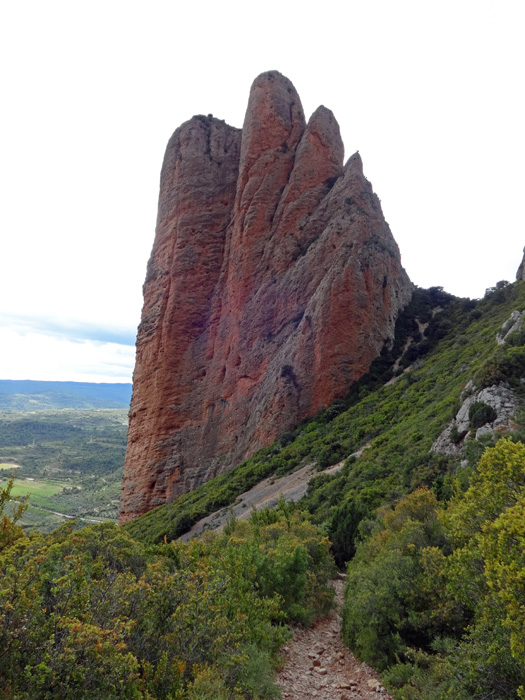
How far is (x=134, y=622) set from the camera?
416cm

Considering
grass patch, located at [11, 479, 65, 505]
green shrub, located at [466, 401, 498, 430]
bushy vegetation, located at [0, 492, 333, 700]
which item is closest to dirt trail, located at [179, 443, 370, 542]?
green shrub, located at [466, 401, 498, 430]

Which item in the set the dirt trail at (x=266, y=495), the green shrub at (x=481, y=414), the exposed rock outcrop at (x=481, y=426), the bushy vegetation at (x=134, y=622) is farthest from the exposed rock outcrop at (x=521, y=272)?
the bushy vegetation at (x=134, y=622)

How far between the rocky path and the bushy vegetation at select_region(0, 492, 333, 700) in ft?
1.74

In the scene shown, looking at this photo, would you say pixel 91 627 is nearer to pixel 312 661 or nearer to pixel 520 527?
pixel 520 527

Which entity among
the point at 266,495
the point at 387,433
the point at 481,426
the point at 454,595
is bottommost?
the point at 266,495

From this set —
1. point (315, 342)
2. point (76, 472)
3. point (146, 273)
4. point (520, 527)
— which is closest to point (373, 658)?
point (520, 527)

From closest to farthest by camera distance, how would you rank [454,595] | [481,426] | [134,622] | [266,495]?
1. [134,622]
2. [454,595]
3. [481,426]
4. [266,495]

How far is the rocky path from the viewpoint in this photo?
7.52m

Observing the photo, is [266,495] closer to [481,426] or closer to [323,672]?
[481,426]

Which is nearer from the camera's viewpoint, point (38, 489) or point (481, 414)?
point (481, 414)

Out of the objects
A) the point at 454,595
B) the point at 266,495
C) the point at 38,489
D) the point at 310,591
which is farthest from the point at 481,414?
the point at 38,489

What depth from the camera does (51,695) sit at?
12.8 ft

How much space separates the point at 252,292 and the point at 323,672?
121 ft

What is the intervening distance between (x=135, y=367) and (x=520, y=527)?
49270mm
